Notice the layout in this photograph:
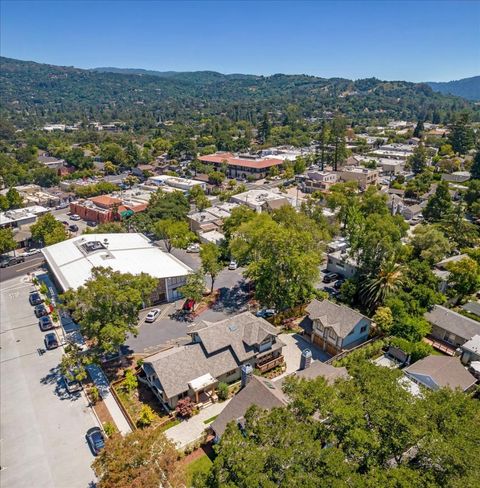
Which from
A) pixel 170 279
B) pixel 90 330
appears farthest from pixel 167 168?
pixel 90 330

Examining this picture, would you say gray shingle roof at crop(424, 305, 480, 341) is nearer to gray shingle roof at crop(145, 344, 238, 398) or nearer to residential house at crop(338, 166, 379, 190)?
gray shingle roof at crop(145, 344, 238, 398)

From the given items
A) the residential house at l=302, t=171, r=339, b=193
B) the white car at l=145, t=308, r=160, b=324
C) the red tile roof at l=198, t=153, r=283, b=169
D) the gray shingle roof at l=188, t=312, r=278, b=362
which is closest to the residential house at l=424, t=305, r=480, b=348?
the gray shingle roof at l=188, t=312, r=278, b=362

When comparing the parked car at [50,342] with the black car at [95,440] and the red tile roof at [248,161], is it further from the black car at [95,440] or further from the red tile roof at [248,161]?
the red tile roof at [248,161]

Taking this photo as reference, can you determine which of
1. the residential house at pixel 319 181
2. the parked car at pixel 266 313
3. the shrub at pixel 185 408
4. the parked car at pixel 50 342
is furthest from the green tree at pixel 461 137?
the parked car at pixel 50 342

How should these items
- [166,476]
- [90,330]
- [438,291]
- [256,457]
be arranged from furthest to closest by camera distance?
[438,291]
[90,330]
[166,476]
[256,457]

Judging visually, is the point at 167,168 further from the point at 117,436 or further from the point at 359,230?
the point at 117,436
